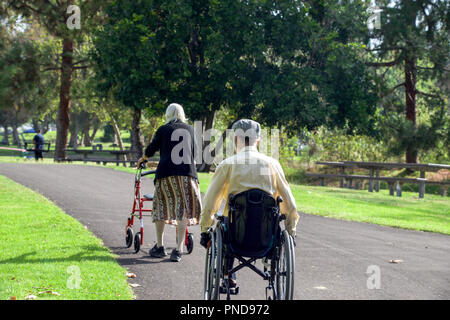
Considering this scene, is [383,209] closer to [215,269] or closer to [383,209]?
[383,209]

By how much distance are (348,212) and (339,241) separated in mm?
4933

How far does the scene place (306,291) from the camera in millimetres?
6562

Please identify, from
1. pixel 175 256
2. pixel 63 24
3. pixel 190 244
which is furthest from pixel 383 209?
pixel 63 24

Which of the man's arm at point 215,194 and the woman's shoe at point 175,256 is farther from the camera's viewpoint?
the woman's shoe at point 175,256

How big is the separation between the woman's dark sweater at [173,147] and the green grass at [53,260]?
1.38 m

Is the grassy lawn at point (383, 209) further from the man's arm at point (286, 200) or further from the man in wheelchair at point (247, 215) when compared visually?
the man in wheelchair at point (247, 215)

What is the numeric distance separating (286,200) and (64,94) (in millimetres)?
33090

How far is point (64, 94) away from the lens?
121 feet

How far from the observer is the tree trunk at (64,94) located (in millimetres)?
35938

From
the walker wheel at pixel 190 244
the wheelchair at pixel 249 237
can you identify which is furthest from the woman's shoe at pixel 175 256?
the wheelchair at pixel 249 237

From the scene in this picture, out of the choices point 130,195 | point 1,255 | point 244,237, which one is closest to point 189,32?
point 130,195

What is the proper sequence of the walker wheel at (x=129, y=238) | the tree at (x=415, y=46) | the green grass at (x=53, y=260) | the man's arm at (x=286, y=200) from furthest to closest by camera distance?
1. the tree at (x=415, y=46)
2. the walker wheel at (x=129, y=238)
3. the green grass at (x=53, y=260)
4. the man's arm at (x=286, y=200)
